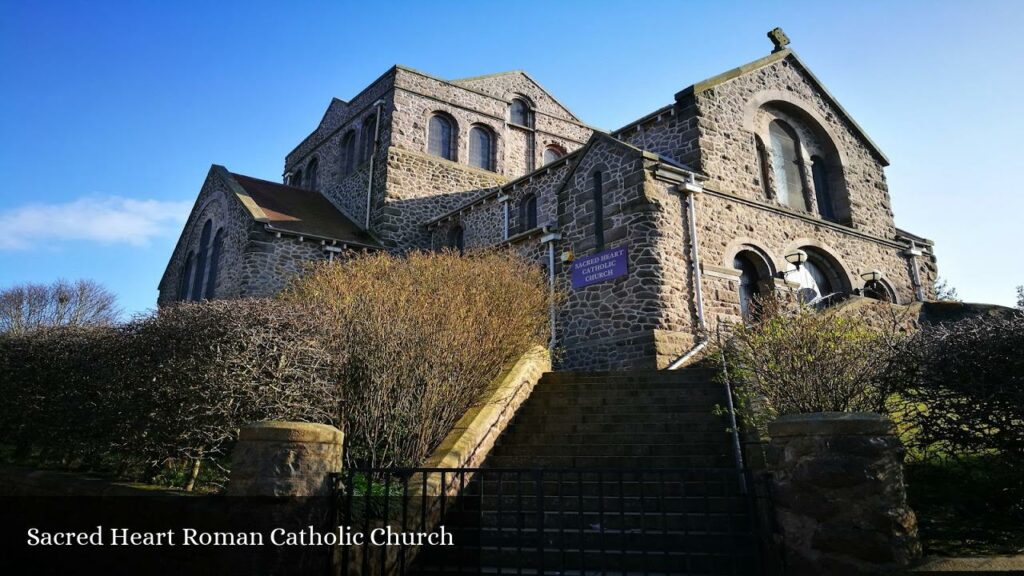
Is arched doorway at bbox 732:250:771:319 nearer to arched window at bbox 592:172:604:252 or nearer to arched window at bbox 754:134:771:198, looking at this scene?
arched window at bbox 754:134:771:198

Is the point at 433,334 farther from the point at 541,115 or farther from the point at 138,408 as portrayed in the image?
the point at 541,115

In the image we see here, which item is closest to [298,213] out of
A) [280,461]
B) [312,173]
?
[312,173]

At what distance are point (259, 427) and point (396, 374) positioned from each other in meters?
3.37

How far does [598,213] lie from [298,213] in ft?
40.1

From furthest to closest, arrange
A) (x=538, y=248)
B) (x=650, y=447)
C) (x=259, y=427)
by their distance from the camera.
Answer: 1. (x=538, y=248)
2. (x=650, y=447)
3. (x=259, y=427)

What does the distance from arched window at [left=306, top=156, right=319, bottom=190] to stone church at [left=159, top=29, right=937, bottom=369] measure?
0.12 metres

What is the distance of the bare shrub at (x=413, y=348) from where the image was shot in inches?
312

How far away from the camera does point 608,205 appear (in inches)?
560

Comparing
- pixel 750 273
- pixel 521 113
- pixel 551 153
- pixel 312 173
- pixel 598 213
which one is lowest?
pixel 750 273

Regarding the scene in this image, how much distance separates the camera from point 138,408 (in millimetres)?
6570

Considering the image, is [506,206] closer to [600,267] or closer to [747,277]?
[600,267]

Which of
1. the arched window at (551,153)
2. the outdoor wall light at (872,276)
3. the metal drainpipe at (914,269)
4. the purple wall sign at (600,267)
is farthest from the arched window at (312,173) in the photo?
the metal drainpipe at (914,269)

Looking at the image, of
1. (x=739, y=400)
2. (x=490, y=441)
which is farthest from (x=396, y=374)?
(x=739, y=400)

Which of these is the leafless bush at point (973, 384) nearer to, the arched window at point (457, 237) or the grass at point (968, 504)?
the grass at point (968, 504)
